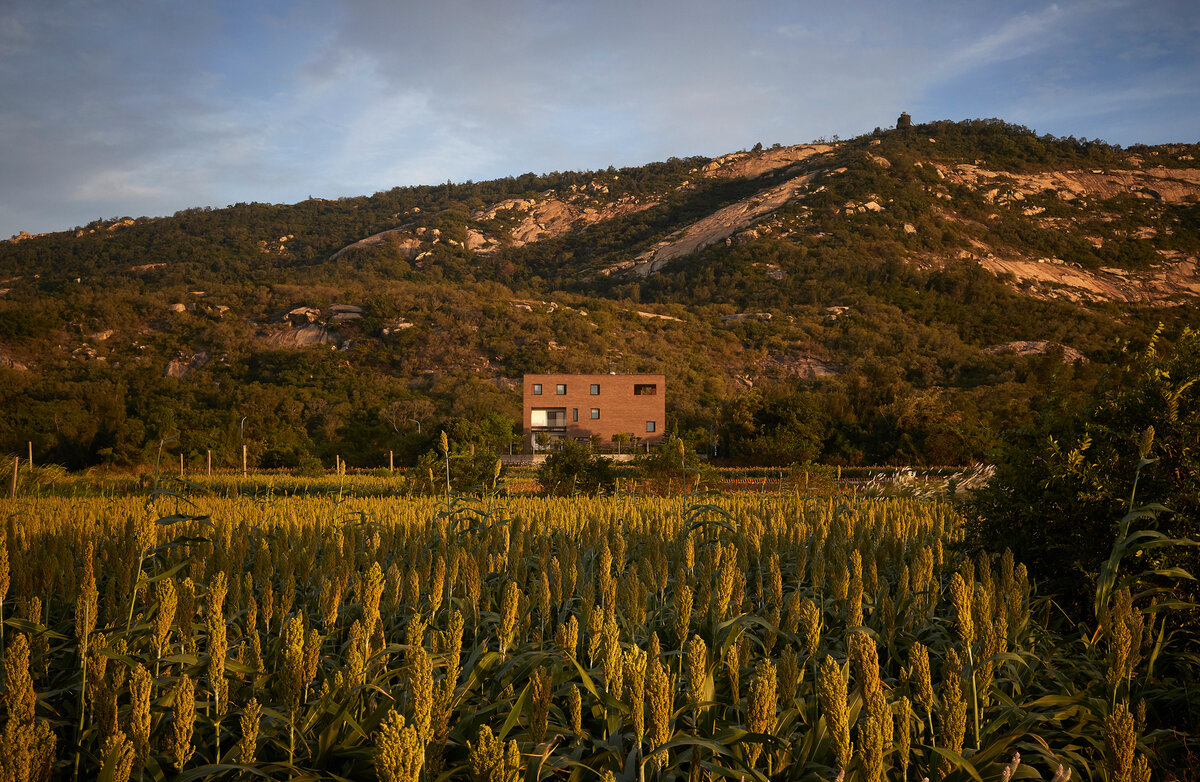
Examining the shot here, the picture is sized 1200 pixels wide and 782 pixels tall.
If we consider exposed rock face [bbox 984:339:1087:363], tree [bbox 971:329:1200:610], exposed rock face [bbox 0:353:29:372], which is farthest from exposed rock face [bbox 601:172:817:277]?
tree [bbox 971:329:1200:610]

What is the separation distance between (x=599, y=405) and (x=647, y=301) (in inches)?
1429

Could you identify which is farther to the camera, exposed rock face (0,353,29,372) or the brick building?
exposed rock face (0,353,29,372)

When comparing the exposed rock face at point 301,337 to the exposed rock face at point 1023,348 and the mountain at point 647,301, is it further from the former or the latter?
the exposed rock face at point 1023,348

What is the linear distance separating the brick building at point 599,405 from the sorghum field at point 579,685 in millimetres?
41549

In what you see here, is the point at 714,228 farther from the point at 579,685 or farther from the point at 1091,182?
the point at 579,685

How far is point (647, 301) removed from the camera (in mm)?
80625

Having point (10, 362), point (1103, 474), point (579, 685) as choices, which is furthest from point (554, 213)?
point (579, 685)

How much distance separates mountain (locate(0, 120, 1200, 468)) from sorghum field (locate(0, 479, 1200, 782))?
1582 centimetres

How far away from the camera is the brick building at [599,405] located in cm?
4544

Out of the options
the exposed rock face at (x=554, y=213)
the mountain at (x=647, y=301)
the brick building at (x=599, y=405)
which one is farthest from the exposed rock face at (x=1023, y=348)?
the exposed rock face at (x=554, y=213)

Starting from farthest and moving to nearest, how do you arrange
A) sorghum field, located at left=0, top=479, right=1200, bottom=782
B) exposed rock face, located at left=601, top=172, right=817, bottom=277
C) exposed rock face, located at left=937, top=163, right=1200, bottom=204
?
exposed rock face, located at left=937, top=163, right=1200, bottom=204 < exposed rock face, located at left=601, top=172, right=817, bottom=277 < sorghum field, located at left=0, top=479, right=1200, bottom=782

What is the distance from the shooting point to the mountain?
33.6 metres

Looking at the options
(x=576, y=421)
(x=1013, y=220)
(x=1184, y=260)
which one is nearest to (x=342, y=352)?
(x=576, y=421)

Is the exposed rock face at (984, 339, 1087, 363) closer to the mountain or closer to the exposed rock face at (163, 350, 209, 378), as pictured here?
the mountain
